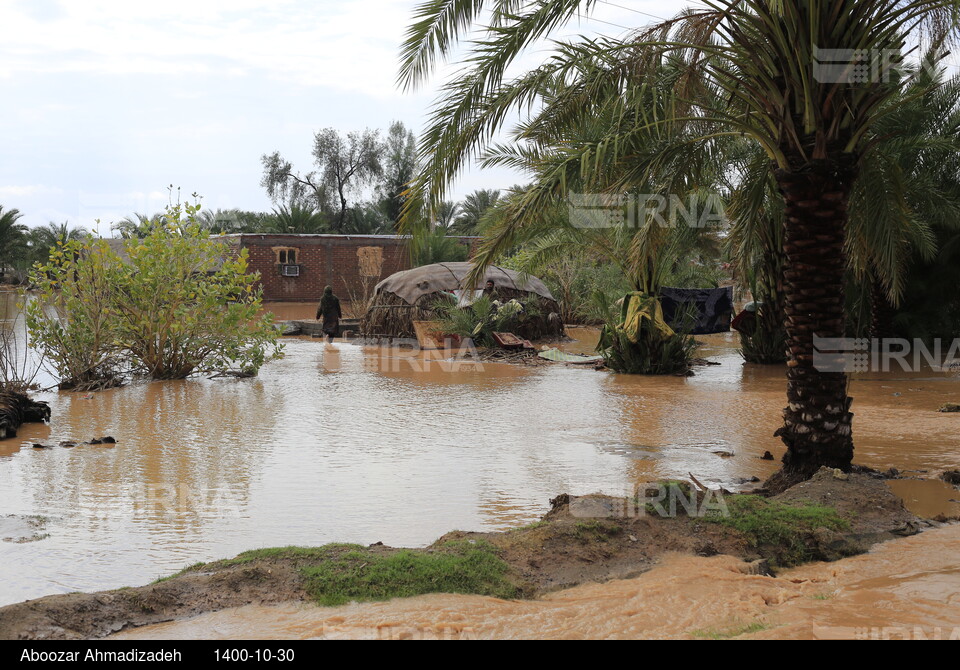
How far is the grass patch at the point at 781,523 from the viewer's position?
208 inches

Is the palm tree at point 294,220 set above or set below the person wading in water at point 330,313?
above

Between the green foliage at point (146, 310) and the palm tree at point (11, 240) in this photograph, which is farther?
the palm tree at point (11, 240)

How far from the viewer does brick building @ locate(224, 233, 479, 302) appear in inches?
1404

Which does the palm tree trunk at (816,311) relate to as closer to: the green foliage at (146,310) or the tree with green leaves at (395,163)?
the green foliage at (146,310)

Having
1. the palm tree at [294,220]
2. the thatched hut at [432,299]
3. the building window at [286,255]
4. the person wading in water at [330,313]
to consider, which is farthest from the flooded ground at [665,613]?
the palm tree at [294,220]

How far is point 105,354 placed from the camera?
14.1 metres

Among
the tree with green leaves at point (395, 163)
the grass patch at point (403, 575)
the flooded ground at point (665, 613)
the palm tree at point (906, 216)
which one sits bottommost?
the flooded ground at point (665, 613)

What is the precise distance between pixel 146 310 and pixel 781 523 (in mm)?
11262

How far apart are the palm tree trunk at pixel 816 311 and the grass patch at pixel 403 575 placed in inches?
135

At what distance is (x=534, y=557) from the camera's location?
501 cm

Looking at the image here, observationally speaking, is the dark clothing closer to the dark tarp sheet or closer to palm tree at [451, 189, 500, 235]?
the dark tarp sheet

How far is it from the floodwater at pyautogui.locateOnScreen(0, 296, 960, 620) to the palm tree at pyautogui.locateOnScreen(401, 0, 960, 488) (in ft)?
3.59

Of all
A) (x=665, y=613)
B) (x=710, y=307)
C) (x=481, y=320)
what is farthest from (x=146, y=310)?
(x=710, y=307)

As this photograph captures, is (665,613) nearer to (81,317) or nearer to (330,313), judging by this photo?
(81,317)
